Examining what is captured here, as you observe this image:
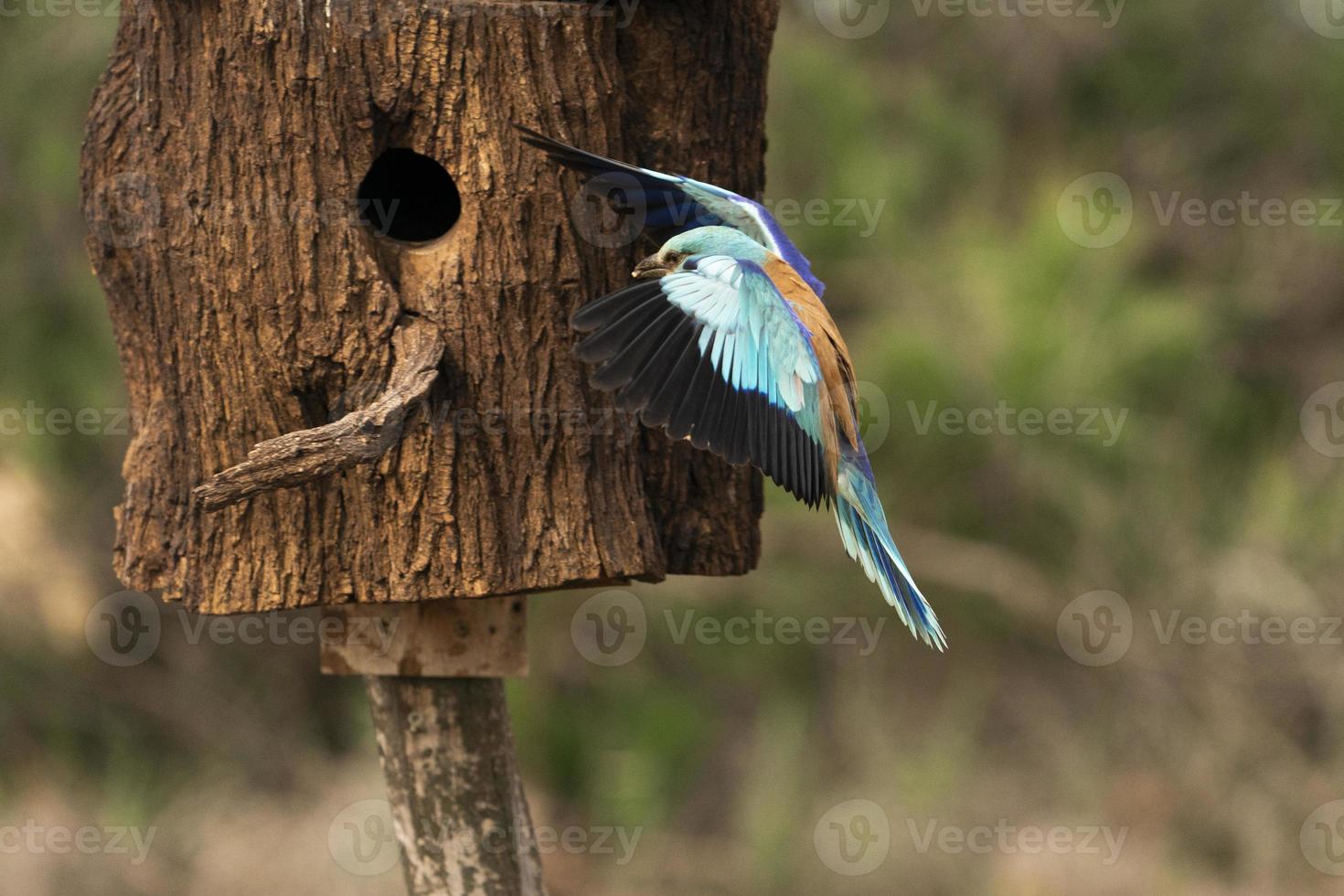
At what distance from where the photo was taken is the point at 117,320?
365cm

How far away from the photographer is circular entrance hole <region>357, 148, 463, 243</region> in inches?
145

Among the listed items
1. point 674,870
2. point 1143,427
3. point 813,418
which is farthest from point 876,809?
point 813,418

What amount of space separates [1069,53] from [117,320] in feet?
23.7

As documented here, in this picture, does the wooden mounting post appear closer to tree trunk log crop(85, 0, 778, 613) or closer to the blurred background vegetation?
tree trunk log crop(85, 0, 778, 613)

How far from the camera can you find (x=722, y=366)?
3086mm

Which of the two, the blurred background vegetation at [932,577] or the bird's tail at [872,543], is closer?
the bird's tail at [872,543]

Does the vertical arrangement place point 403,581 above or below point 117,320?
below

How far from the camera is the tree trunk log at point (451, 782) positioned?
3822mm

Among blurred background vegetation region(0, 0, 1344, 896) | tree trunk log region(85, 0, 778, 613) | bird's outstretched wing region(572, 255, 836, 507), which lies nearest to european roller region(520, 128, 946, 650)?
bird's outstretched wing region(572, 255, 836, 507)

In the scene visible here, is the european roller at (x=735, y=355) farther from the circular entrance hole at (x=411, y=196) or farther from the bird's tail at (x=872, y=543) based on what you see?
the circular entrance hole at (x=411, y=196)

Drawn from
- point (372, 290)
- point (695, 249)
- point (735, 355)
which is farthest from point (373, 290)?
point (735, 355)

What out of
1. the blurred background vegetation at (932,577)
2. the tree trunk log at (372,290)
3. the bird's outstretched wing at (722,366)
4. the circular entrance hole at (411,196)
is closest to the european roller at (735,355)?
the bird's outstretched wing at (722,366)

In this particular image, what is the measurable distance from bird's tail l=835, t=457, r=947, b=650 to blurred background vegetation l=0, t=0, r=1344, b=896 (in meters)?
3.99

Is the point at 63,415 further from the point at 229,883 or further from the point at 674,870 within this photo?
the point at 674,870
